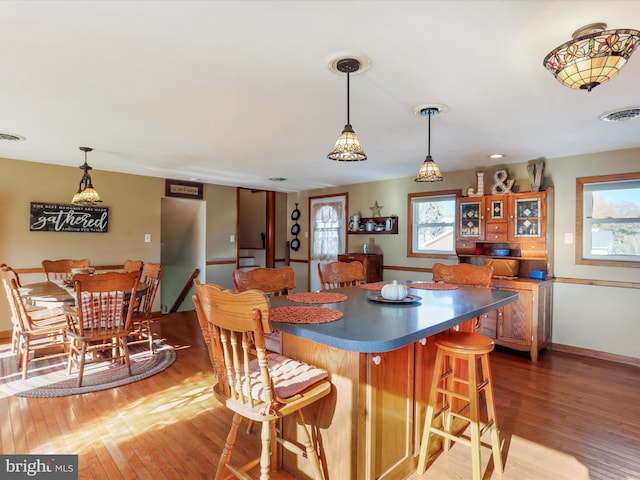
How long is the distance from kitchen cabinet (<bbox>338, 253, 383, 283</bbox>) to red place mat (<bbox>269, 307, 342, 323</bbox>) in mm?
3600

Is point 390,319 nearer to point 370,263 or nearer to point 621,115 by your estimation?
point 621,115

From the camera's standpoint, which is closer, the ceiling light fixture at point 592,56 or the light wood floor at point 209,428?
the ceiling light fixture at point 592,56

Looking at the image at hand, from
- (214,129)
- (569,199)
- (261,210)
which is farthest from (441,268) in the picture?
(261,210)

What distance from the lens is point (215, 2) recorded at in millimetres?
1453

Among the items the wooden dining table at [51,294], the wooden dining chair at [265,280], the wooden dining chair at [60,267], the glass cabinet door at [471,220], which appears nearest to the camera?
the wooden dining chair at [265,280]

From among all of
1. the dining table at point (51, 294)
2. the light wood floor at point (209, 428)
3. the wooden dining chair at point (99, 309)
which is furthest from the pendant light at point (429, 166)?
the dining table at point (51, 294)

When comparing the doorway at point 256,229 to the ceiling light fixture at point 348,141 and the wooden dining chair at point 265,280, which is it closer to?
the wooden dining chair at point 265,280

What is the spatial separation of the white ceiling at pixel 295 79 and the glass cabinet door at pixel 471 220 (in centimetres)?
76

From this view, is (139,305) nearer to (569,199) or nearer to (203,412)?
(203,412)

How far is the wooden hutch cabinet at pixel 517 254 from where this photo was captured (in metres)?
3.78

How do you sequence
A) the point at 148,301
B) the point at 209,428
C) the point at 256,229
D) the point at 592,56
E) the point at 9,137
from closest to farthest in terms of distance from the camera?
the point at 592,56 → the point at 209,428 → the point at 9,137 → the point at 148,301 → the point at 256,229

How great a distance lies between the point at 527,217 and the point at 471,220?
2.05 ft

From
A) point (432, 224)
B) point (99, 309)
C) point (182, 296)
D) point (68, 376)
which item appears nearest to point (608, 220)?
point (432, 224)

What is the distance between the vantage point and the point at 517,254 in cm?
427
